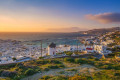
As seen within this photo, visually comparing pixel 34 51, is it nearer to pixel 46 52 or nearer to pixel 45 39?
pixel 46 52

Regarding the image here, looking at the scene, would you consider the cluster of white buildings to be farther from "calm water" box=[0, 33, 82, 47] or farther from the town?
"calm water" box=[0, 33, 82, 47]

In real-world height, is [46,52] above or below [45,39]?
below

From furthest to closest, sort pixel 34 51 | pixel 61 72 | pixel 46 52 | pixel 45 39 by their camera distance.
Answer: pixel 45 39
pixel 34 51
pixel 46 52
pixel 61 72

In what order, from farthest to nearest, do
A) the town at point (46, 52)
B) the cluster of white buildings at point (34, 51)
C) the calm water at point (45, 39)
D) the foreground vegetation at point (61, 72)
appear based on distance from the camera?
the calm water at point (45, 39), the cluster of white buildings at point (34, 51), the town at point (46, 52), the foreground vegetation at point (61, 72)

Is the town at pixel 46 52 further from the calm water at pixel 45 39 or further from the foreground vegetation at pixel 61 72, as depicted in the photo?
the foreground vegetation at pixel 61 72

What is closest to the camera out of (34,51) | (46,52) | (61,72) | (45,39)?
(61,72)

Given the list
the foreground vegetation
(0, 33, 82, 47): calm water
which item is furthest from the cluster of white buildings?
the foreground vegetation

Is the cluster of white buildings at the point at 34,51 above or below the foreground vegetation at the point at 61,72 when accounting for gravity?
below

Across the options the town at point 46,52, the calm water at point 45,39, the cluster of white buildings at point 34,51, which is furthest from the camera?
the calm water at point 45,39

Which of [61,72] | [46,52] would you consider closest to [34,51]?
[46,52]

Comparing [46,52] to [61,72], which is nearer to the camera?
[61,72]

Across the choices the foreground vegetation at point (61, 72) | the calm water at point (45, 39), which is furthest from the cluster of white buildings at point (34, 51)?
the foreground vegetation at point (61, 72)
